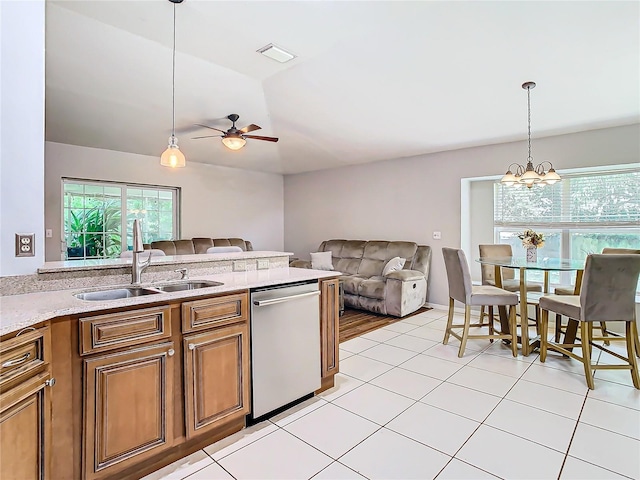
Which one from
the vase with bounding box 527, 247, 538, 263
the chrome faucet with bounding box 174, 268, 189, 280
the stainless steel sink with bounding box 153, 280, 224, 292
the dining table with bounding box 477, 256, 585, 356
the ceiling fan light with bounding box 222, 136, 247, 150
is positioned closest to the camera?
the stainless steel sink with bounding box 153, 280, 224, 292

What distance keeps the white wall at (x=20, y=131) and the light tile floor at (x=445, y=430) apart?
4.68 feet

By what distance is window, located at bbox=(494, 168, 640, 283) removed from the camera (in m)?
4.10

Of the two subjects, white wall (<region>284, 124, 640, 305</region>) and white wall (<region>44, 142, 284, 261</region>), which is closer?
white wall (<region>284, 124, 640, 305</region>)

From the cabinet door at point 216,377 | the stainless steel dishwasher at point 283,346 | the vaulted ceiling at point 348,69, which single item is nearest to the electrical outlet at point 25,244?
the cabinet door at point 216,377

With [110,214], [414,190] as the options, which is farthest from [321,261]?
[110,214]

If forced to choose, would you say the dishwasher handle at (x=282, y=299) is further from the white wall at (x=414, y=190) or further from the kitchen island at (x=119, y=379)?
the white wall at (x=414, y=190)

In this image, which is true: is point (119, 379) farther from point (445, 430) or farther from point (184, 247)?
point (184, 247)

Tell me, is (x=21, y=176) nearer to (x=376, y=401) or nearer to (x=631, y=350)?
(x=376, y=401)

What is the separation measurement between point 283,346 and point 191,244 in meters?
3.80

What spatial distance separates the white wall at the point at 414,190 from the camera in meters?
4.11

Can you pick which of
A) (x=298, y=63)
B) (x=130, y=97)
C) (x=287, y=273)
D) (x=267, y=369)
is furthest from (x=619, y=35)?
(x=130, y=97)

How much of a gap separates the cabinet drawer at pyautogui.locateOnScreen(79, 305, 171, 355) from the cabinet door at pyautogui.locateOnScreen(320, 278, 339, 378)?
3.77 feet

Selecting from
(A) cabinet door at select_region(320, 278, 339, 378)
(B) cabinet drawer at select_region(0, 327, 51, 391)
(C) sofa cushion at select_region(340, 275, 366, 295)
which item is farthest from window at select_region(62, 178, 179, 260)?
(B) cabinet drawer at select_region(0, 327, 51, 391)

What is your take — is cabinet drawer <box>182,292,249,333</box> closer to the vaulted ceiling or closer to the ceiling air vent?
the vaulted ceiling
